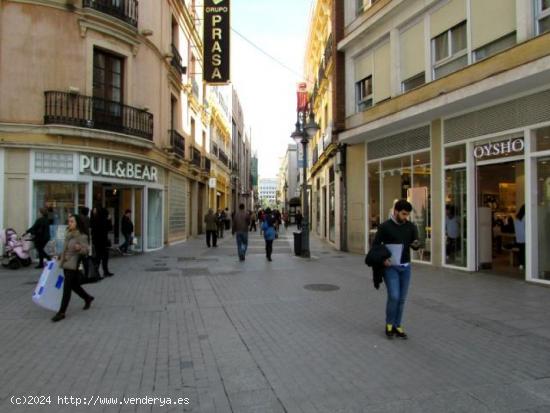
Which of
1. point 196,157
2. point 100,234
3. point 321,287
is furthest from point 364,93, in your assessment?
point 196,157

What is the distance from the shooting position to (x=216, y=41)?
2189 cm

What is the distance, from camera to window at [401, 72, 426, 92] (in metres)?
14.0

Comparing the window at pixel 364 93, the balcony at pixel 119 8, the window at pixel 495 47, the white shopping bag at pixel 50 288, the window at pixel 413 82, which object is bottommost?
the white shopping bag at pixel 50 288

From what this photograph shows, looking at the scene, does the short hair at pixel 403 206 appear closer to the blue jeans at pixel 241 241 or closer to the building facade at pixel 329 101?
the blue jeans at pixel 241 241

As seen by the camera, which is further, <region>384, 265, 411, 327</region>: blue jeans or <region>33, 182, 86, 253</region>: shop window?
<region>33, 182, 86, 253</region>: shop window

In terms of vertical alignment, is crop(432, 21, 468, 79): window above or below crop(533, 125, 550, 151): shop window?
above

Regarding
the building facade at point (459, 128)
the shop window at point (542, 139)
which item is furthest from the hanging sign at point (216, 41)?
the shop window at point (542, 139)

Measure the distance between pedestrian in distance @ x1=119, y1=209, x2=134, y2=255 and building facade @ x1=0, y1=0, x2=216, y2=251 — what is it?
1132mm

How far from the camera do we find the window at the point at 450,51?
39.6 ft

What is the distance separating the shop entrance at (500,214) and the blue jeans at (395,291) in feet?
21.1

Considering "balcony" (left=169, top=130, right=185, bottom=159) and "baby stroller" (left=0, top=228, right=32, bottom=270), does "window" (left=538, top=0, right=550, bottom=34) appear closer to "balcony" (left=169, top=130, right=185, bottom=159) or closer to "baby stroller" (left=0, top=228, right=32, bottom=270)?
"baby stroller" (left=0, top=228, right=32, bottom=270)

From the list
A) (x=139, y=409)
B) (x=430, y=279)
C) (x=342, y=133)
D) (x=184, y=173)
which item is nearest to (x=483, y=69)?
(x=430, y=279)

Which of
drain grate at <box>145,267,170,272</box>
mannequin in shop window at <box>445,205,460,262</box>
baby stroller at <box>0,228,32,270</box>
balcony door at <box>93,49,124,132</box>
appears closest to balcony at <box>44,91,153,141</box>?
balcony door at <box>93,49,124,132</box>

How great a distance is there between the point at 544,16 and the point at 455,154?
391 cm
